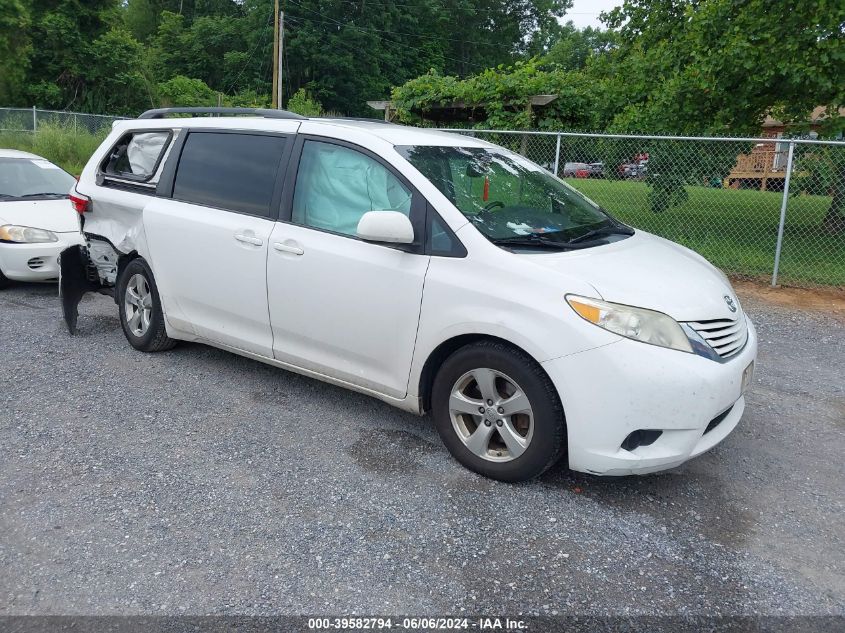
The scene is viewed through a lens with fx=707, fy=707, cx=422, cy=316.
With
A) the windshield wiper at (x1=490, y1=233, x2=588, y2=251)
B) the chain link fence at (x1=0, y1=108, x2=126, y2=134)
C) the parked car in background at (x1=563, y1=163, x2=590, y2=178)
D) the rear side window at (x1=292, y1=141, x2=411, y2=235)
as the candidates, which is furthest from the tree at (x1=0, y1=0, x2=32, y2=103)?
the windshield wiper at (x1=490, y1=233, x2=588, y2=251)

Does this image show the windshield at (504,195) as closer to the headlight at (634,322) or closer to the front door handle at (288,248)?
the headlight at (634,322)

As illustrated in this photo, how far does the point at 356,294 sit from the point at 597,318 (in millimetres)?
1363

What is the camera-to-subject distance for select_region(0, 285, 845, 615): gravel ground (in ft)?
9.02

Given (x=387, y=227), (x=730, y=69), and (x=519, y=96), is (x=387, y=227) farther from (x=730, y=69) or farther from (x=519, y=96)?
(x=519, y=96)

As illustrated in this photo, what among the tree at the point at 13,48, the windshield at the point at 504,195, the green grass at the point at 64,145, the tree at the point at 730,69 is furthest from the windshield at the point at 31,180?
the tree at the point at 13,48

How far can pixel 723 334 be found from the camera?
3516 mm

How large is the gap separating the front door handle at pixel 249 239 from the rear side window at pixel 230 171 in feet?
0.53

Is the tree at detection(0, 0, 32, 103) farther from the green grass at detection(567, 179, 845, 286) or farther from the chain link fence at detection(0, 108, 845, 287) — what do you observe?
the green grass at detection(567, 179, 845, 286)

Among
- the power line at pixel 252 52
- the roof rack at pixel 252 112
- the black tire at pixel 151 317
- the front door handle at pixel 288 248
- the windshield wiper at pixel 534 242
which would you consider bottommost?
the black tire at pixel 151 317

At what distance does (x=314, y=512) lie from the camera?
10.9 feet

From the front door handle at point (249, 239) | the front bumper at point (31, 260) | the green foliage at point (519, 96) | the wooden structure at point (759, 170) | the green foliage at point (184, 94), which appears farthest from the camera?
the green foliage at point (184, 94)

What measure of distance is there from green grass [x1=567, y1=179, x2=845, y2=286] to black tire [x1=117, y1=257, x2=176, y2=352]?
6.32 meters

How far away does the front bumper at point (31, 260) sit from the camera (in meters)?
7.34

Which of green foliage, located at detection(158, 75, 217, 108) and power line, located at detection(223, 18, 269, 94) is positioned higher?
power line, located at detection(223, 18, 269, 94)
